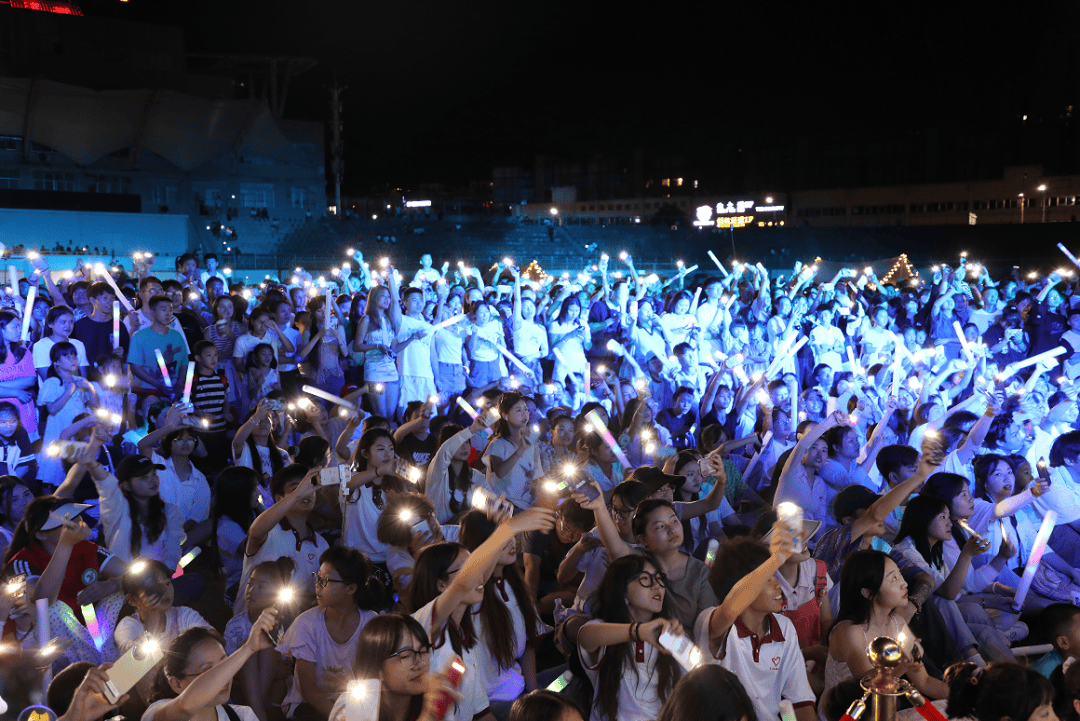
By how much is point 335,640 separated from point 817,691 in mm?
1960

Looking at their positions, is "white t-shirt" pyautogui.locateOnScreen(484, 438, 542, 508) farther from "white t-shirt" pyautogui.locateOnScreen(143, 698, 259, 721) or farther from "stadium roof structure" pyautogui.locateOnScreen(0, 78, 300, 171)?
"stadium roof structure" pyautogui.locateOnScreen(0, 78, 300, 171)

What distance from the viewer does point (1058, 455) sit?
5.74 metres

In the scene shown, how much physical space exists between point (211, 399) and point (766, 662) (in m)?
5.18

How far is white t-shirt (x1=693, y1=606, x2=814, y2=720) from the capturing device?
125 inches

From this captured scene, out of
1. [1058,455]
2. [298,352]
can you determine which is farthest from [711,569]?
[298,352]

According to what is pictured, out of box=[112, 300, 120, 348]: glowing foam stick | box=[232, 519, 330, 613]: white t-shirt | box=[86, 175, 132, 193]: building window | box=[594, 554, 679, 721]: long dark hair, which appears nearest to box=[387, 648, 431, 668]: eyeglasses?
box=[594, 554, 679, 721]: long dark hair

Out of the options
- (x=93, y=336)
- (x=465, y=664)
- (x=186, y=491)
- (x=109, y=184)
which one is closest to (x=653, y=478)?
(x=465, y=664)

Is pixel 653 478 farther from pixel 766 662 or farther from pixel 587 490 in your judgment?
pixel 766 662

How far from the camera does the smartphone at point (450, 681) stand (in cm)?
303

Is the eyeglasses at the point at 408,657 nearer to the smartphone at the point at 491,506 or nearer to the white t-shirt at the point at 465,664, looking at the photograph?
the white t-shirt at the point at 465,664

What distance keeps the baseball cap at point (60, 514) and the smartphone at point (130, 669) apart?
215cm

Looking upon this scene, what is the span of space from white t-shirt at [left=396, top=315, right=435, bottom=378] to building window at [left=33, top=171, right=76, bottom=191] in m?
36.1

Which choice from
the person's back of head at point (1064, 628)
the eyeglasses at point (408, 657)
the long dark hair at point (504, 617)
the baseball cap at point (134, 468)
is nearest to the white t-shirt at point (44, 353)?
the baseball cap at point (134, 468)

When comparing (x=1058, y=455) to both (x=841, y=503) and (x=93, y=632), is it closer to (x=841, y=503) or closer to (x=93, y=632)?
(x=841, y=503)
